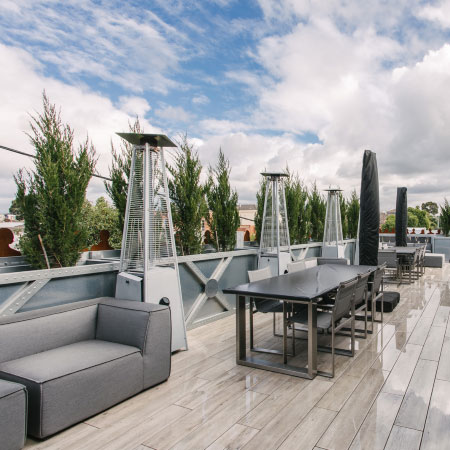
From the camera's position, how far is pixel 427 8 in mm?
6352

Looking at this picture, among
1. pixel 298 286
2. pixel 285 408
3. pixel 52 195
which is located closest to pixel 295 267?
pixel 298 286

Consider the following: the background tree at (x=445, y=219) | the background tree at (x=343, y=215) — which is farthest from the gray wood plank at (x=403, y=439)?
the background tree at (x=445, y=219)

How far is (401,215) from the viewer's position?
32.1ft

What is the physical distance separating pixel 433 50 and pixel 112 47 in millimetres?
6266

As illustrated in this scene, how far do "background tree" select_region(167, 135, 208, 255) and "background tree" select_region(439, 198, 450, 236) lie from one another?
10.8m

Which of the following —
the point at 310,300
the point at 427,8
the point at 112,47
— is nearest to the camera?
the point at 310,300

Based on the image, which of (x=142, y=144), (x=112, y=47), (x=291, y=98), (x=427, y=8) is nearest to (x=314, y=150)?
(x=291, y=98)

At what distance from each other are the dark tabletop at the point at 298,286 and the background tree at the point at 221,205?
1.71 metres

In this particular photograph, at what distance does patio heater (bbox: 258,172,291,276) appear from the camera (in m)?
6.07

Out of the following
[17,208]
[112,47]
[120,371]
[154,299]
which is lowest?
[120,371]

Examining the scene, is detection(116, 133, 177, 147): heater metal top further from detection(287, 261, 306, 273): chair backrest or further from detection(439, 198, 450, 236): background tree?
detection(439, 198, 450, 236): background tree

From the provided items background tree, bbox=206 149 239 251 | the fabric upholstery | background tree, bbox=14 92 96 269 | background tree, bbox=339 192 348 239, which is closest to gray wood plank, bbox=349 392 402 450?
the fabric upholstery

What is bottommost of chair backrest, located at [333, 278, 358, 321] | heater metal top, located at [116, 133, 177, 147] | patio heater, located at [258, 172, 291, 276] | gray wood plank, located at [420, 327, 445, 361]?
gray wood plank, located at [420, 327, 445, 361]

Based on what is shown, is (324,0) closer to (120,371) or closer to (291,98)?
(291,98)
